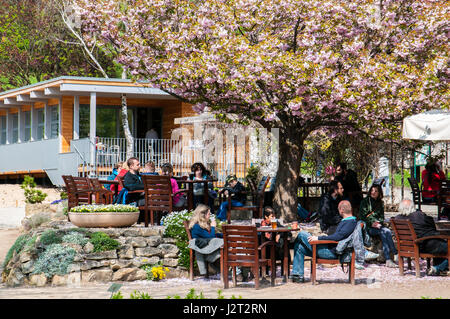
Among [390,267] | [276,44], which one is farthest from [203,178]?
[390,267]

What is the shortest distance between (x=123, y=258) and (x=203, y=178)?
352cm

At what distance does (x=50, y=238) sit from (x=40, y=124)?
18247mm

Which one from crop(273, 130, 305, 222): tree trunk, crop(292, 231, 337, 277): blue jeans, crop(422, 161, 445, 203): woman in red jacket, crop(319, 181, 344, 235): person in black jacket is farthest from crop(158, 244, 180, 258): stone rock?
crop(422, 161, 445, 203): woman in red jacket

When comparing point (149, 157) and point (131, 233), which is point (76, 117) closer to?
point (149, 157)

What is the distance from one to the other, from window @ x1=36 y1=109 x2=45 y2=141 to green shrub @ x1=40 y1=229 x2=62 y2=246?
58.5 feet

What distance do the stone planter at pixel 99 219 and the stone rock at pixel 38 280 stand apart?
3.76 ft

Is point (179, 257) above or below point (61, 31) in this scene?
below

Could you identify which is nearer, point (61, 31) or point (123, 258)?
point (123, 258)

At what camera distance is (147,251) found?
34.4 ft

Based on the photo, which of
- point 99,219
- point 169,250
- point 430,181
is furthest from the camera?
point 430,181

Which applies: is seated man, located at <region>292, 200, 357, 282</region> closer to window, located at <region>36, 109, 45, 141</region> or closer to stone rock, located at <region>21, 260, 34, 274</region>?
stone rock, located at <region>21, 260, 34, 274</region>

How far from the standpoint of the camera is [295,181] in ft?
46.0

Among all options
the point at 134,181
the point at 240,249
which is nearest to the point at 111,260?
the point at 240,249
